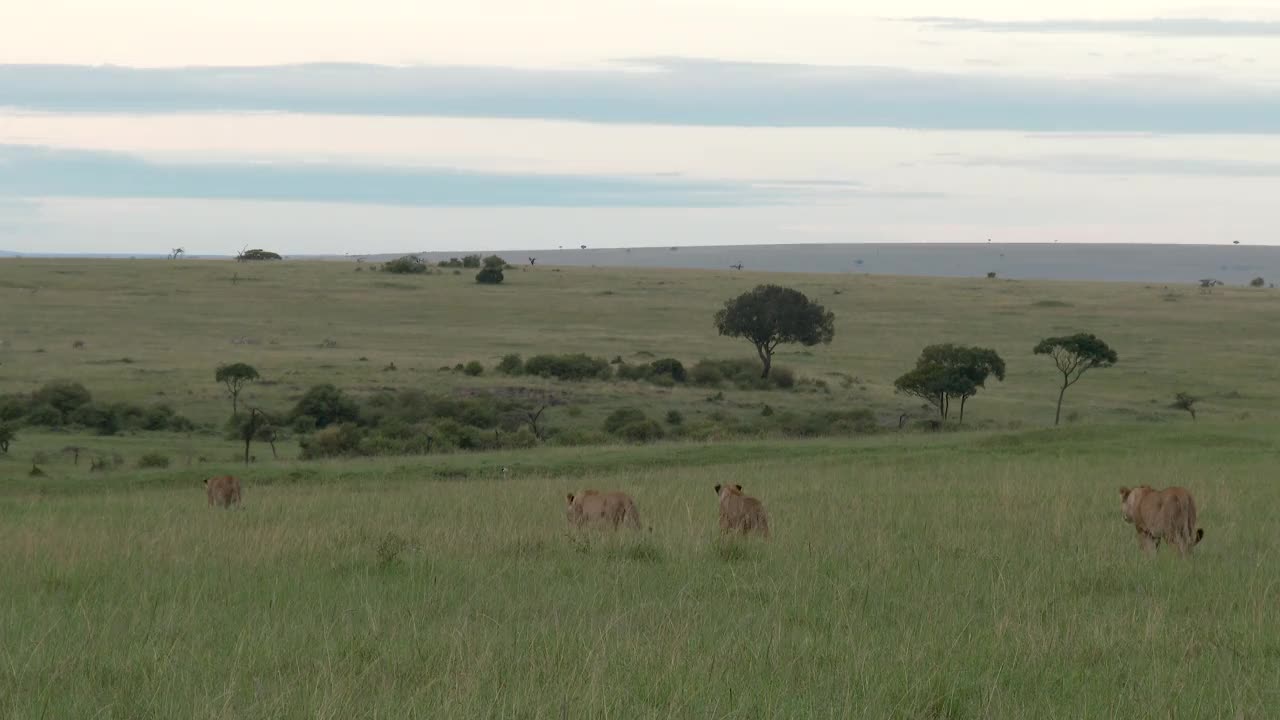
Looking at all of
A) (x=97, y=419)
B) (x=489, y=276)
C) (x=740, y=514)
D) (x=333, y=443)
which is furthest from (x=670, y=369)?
(x=489, y=276)

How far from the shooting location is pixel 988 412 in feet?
174

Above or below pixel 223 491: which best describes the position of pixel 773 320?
above

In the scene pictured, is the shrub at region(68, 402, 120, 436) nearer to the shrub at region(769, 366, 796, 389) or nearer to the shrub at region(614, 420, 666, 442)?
the shrub at region(614, 420, 666, 442)

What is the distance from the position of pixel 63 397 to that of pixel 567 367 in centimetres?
2013

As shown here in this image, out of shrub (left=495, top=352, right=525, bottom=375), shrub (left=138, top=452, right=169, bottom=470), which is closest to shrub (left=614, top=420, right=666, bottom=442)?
shrub (left=138, top=452, right=169, bottom=470)

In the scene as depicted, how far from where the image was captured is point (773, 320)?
6756 centimetres

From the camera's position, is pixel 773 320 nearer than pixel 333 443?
No

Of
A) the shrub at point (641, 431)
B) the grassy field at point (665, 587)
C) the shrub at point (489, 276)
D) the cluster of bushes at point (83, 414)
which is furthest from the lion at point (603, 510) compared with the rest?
the shrub at point (489, 276)

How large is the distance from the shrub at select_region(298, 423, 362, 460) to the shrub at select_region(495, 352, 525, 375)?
16876 millimetres

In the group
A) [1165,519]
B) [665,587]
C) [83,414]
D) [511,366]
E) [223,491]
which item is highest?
[1165,519]

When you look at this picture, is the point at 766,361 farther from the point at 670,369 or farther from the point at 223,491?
the point at 223,491

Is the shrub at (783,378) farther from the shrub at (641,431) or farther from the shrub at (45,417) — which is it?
the shrub at (45,417)

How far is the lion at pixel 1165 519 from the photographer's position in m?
12.5

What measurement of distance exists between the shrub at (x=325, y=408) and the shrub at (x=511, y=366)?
1067 cm
